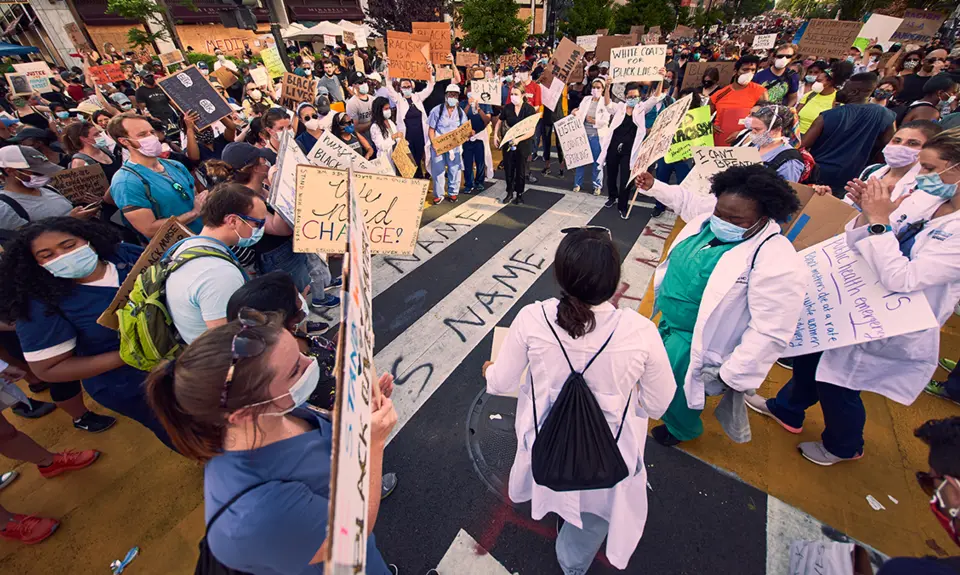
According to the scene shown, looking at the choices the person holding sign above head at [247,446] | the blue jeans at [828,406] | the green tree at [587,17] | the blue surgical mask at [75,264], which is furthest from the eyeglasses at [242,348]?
the green tree at [587,17]

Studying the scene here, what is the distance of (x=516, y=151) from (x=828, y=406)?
237 inches

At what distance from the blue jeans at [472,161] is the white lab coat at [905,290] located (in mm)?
6464

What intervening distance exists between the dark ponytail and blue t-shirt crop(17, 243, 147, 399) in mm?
2955

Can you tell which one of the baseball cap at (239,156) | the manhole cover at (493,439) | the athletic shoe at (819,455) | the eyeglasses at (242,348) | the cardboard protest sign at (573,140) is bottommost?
the athletic shoe at (819,455)

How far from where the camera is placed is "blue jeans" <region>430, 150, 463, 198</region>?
773 centimetres

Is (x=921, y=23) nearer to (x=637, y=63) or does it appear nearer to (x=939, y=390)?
(x=637, y=63)

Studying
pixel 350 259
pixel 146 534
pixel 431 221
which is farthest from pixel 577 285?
pixel 431 221

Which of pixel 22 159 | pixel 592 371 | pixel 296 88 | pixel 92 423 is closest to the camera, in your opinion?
pixel 592 371

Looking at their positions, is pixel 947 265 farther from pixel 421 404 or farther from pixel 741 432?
pixel 421 404

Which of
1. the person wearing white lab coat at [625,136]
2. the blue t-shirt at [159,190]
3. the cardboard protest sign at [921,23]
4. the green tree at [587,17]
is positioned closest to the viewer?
the blue t-shirt at [159,190]

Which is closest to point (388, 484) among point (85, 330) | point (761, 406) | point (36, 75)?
point (85, 330)

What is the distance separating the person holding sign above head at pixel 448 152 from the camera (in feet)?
23.4

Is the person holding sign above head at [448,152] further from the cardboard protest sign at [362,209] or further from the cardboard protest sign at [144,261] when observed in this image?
the cardboard protest sign at [144,261]

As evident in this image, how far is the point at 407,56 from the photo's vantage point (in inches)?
310
